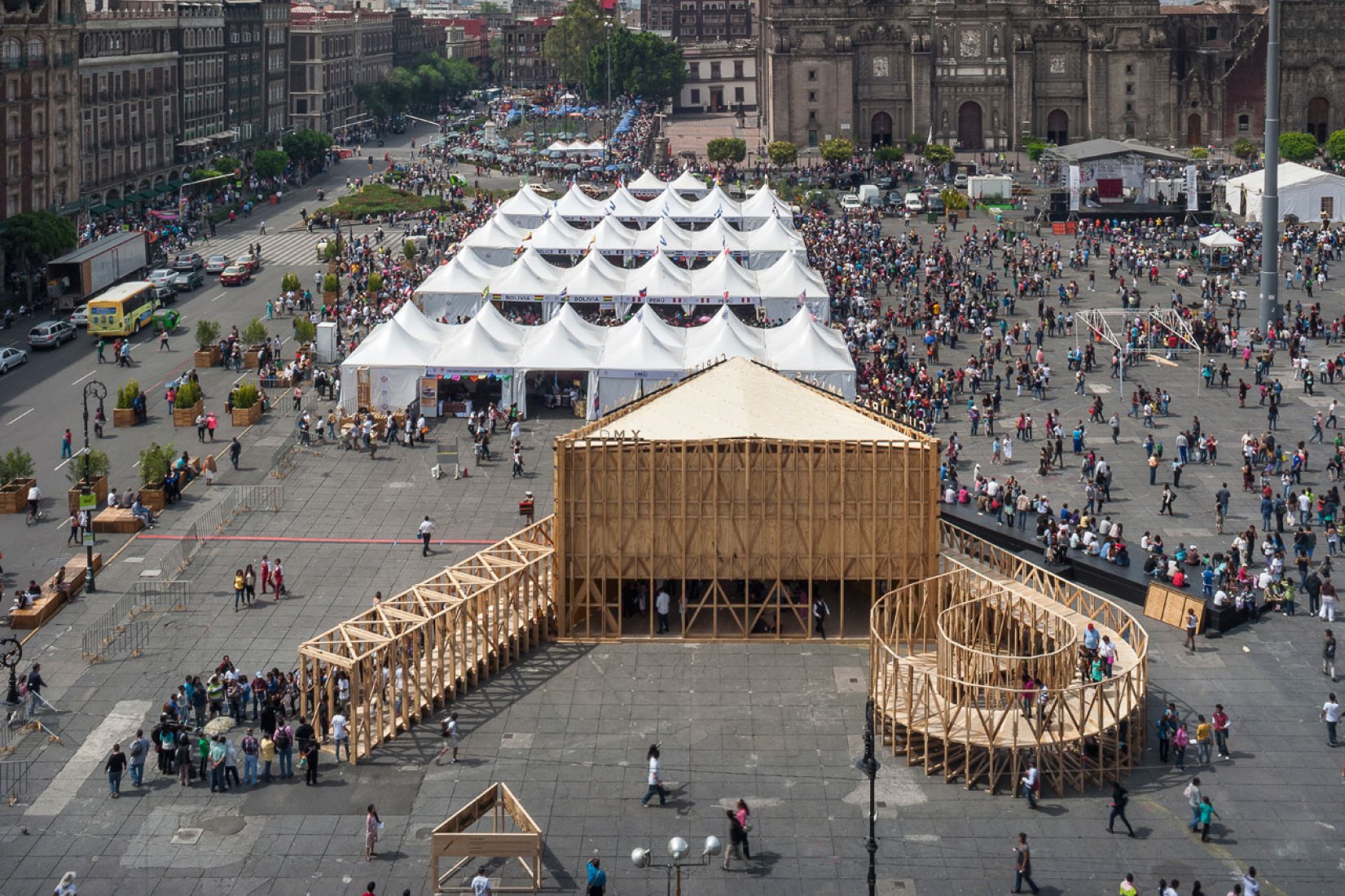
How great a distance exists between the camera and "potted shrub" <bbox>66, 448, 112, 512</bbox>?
54031mm

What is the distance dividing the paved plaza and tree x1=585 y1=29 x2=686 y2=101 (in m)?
135

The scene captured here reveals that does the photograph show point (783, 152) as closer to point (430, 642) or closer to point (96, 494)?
point (96, 494)

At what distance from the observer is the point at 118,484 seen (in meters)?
57.6

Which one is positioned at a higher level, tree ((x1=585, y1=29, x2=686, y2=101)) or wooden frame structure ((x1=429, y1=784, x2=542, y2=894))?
tree ((x1=585, y1=29, x2=686, y2=101))

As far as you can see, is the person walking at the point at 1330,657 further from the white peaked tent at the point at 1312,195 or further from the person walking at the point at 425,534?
the white peaked tent at the point at 1312,195

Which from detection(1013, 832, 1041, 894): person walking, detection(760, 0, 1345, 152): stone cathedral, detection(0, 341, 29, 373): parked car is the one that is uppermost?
detection(760, 0, 1345, 152): stone cathedral

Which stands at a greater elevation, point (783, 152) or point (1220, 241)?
point (783, 152)

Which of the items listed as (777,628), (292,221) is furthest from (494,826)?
(292,221)

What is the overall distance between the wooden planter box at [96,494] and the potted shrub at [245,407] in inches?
356

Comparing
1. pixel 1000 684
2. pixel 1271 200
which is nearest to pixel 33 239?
pixel 1271 200

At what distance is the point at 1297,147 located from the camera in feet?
409

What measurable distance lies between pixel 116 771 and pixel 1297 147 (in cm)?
10540

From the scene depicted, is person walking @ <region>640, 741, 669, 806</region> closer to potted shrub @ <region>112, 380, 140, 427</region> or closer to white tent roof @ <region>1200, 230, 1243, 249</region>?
potted shrub @ <region>112, 380, 140, 427</region>

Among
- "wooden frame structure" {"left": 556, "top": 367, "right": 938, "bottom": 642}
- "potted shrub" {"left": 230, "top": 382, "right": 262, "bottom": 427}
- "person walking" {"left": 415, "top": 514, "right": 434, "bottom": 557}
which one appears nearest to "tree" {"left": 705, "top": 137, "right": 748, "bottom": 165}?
"potted shrub" {"left": 230, "top": 382, "right": 262, "bottom": 427}
